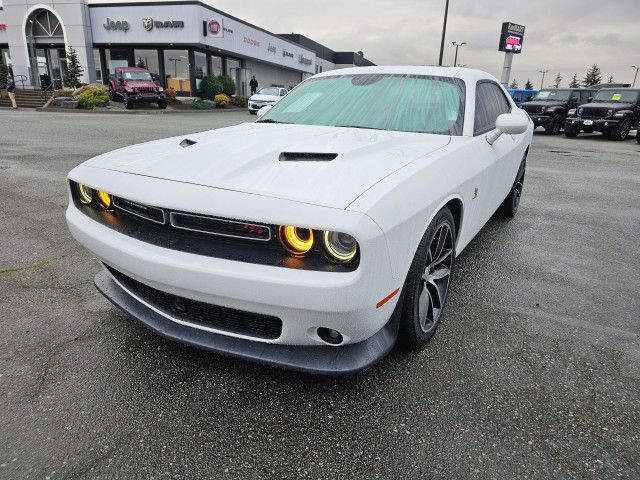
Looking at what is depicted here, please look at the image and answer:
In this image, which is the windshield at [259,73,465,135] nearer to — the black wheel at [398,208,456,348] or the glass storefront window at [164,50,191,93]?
the black wheel at [398,208,456,348]

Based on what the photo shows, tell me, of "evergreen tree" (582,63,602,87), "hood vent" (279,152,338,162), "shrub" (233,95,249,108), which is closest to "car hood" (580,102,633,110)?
"hood vent" (279,152,338,162)

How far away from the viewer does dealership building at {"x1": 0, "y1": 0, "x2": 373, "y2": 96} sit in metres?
29.9

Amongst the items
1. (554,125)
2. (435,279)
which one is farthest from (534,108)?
(435,279)

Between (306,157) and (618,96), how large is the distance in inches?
763

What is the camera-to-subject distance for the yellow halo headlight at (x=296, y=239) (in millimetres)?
1751

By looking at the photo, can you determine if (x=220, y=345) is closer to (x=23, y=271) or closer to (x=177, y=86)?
(x=23, y=271)

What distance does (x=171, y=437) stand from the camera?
1820 millimetres

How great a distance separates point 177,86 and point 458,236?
108 feet

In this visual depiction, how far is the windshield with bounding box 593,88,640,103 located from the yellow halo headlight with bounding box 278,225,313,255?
19622mm

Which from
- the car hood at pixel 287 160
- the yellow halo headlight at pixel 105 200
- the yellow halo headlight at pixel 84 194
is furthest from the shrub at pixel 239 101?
the yellow halo headlight at pixel 105 200

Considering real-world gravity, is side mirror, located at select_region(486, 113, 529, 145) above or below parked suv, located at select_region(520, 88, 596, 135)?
above

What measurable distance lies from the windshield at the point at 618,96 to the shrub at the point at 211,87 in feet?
73.5

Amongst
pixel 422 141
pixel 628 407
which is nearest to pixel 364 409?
pixel 628 407

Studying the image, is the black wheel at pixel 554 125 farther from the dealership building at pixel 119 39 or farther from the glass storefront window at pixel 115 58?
the glass storefront window at pixel 115 58
